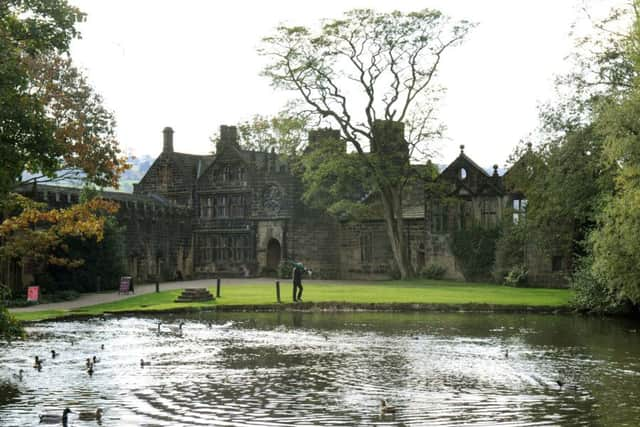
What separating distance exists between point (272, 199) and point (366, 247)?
8.25m

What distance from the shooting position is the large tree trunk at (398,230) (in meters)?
61.2

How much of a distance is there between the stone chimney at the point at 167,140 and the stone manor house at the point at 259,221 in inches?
3.3

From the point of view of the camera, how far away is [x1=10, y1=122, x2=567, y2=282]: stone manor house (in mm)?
61719

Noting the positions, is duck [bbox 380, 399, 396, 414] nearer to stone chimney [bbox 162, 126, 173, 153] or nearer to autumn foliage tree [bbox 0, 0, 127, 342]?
autumn foliage tree [bbox 0, 0, 127, 342]

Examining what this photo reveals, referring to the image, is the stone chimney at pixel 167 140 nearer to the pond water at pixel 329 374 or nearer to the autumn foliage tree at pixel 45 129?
the autumn foliage tree at pixel 45 129

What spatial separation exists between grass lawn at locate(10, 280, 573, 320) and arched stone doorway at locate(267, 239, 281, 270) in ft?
54.5

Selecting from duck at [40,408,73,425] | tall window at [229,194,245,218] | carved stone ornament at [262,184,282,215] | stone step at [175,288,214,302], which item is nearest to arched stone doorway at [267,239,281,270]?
carved stone ornament at [262,184,282,215]

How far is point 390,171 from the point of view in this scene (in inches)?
2330

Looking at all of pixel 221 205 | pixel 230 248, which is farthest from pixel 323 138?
pixel 230 248

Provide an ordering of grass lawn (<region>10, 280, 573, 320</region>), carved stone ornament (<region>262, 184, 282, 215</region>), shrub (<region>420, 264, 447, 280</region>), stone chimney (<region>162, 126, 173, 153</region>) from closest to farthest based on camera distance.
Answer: grass lawn (<region>10, 280, 573, 320</region>) < shrub (<region>420, 264, 447, 280</region>) < carved stone ornament (<region>262, 184, 282, 215</region>) < stone chimney (<region>162, 126, 173, 153</region>)

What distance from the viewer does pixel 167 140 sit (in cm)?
7531

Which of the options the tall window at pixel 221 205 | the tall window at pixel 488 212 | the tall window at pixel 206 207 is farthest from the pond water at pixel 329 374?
the tall window at pixel 206 207

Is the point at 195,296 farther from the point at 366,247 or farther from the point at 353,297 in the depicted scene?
the point at 366,247

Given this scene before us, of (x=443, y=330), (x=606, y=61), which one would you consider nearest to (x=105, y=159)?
(x=443, y=330)
